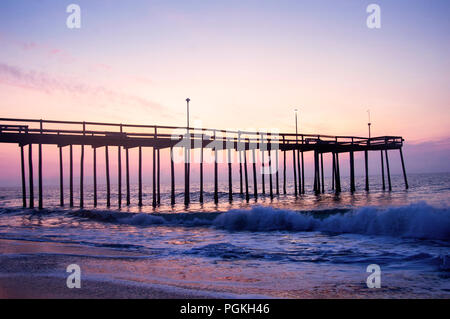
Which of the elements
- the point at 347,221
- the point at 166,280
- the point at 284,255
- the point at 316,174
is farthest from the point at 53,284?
the point at 316,174

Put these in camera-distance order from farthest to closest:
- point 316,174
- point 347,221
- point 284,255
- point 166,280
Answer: point 316,174 < point 347,221 < point 284,255 < point 166,280

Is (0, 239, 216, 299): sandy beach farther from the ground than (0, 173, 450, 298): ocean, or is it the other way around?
(0, 239, 216, 299): sandy beach

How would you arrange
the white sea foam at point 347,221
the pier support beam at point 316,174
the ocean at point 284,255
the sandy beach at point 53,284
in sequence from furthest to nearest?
the pier support beam at point 316,174
the white sea foam at point 347,221
the ocean at point 284,255
the sandy beach at point 53,284

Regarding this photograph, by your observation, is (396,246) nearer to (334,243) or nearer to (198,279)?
(334,243)

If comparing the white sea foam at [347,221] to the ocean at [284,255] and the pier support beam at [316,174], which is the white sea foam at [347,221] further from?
the pier support beam at [316,174]

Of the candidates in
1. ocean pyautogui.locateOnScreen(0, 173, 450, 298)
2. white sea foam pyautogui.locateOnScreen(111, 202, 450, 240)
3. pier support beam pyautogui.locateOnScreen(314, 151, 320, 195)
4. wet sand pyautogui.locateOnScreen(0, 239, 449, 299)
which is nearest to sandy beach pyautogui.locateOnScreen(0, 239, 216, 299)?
wet sand pyautogui.locateOnScreen(0, 239, 449, 299)

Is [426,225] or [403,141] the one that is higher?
[403,141]

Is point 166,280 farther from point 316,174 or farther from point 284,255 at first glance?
point 316,174

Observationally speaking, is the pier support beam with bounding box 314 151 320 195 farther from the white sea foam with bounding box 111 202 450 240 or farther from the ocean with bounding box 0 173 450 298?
the ocean with bounding box 0 173 450 298

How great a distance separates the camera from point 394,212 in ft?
40.5

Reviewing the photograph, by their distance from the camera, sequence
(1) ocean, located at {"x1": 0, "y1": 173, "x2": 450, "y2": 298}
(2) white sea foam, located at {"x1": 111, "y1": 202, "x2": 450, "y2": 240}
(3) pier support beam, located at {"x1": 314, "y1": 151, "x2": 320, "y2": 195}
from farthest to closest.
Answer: (3) pier support beam, located at {"x1": 314, "y1": 151, "x2": 320, "y2": 195} < (2) white sea foam, located at {"x1": 111, "y1": 202, "x2": 450, "y2": 240} < (1) ocean, located at {"x1": 0, "y1": 173, "x2": 450, "y2": 298}

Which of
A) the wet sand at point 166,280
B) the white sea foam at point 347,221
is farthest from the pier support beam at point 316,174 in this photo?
the wet sand at point 166,280

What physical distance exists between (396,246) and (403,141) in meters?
28.9
